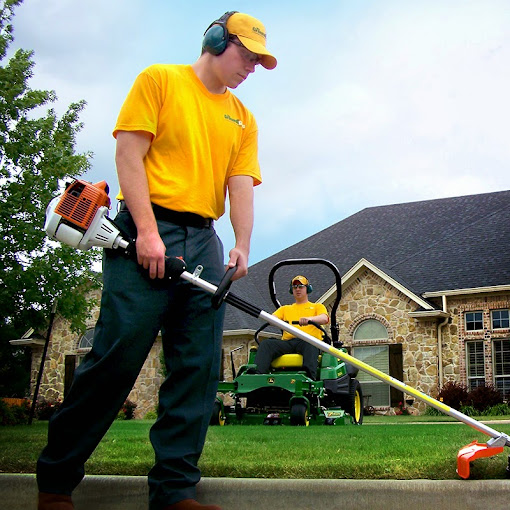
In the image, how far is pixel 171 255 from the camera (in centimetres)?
307

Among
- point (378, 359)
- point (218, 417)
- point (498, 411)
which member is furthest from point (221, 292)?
point (378, 359)

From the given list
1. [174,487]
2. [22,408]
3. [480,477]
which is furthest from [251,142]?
[22,408]

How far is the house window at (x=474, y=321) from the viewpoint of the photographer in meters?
20.0

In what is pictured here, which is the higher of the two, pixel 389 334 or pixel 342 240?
pixel 342 240

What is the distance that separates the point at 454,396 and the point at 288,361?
33.6 ft

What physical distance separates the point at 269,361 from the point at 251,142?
254 inches

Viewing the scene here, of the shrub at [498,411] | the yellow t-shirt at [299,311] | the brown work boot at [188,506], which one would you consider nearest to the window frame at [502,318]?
the shrub at [498,411]

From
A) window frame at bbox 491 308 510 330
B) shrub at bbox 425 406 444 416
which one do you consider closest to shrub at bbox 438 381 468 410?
shrub at bbox 425 406 444 416

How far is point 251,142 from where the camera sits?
3486 millimetres

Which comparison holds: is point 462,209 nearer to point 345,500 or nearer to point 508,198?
point 508,198

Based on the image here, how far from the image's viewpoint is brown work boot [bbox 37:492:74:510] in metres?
2.90

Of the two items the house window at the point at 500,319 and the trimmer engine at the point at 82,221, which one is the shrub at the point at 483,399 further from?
the trimmer engine at the point at 82,221

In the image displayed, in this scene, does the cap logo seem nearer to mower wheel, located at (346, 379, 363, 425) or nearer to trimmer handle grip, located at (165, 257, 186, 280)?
trimmer handle grip, located at (165, 257, 186, 280)

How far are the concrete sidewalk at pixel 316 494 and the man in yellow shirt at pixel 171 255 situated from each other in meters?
0.24
